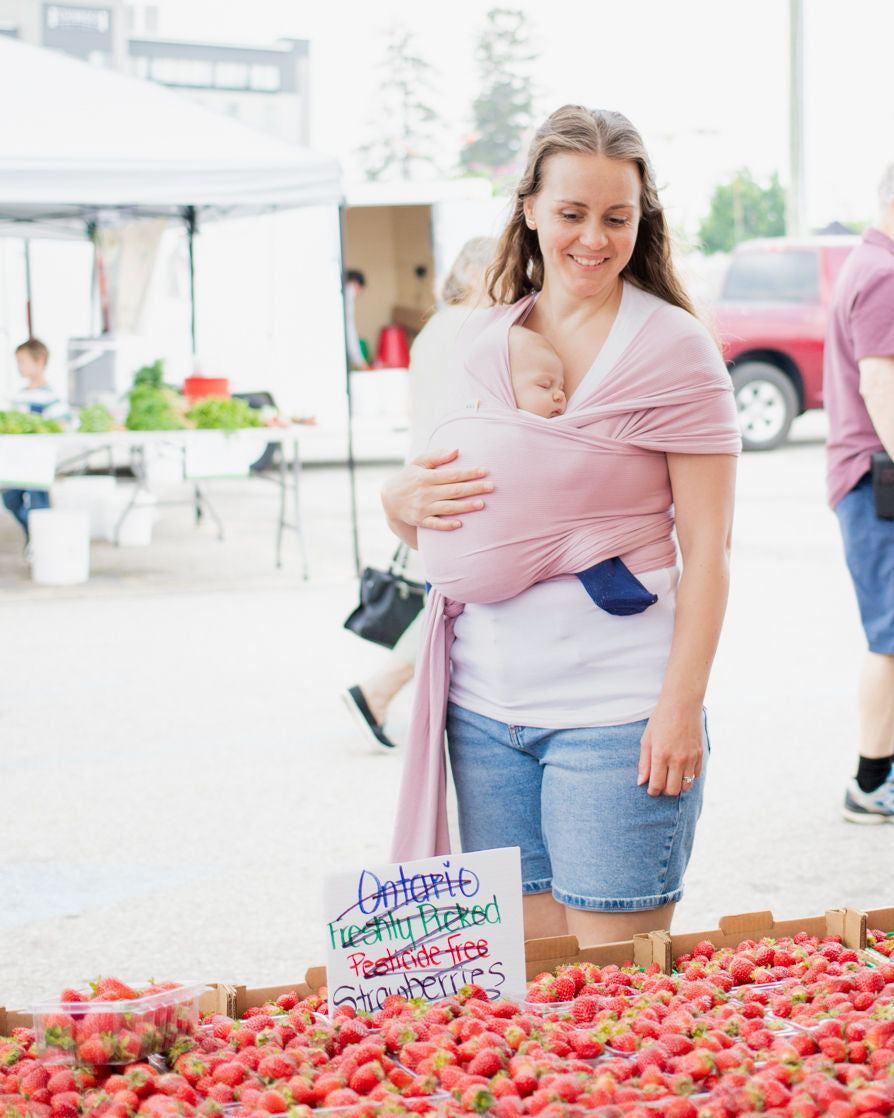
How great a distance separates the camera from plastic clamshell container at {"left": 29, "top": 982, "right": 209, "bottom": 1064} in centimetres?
136

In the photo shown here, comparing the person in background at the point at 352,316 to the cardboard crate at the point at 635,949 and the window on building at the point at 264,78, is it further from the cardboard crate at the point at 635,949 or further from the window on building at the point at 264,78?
the cardboard crate at the point at 635,949

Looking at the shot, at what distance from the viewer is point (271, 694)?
5.11 meters

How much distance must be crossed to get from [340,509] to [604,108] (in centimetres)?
883

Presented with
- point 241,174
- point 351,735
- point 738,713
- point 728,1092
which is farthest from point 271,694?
point 728,1092

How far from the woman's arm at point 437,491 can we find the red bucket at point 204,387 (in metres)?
6.69

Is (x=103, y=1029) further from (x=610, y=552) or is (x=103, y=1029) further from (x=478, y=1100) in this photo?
(x=610, y=552)

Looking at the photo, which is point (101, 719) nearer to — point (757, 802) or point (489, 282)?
point (757, 802)

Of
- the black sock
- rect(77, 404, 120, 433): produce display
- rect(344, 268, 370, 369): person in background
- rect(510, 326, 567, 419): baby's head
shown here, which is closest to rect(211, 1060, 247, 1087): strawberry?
rect(510, 326, 567, 419): baby's head

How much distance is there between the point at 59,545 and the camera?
7.38 m

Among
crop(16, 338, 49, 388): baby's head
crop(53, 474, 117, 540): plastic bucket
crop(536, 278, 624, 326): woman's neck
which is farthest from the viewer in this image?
crop(16, 338, 49, 388): baby's head

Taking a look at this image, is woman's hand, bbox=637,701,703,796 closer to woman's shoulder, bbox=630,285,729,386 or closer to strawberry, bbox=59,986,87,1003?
woman's shoulder, bbox=630,285,729,386

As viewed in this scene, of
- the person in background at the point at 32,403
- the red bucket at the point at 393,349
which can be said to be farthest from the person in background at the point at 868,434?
the red bucket at the point at 393,349

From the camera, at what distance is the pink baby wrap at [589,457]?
5.34ft

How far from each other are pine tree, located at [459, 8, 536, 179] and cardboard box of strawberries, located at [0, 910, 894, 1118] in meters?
48.1
